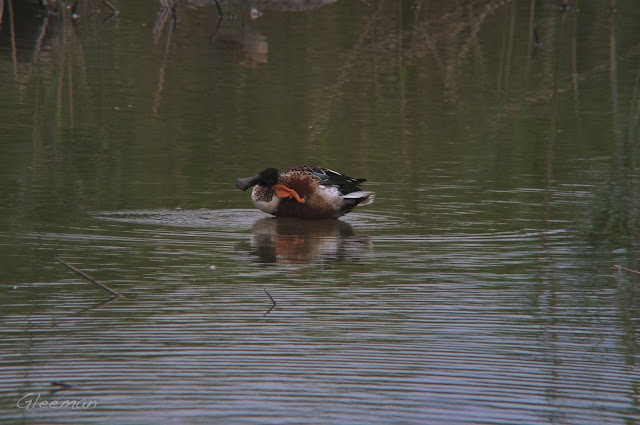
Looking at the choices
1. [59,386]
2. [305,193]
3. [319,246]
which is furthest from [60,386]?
[305,193]

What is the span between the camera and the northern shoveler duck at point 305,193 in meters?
8.79

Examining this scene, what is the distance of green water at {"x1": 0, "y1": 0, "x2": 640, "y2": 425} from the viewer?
4.59 m

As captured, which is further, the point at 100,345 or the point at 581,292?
the point at 581,292

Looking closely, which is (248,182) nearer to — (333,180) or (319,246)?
(333,180)

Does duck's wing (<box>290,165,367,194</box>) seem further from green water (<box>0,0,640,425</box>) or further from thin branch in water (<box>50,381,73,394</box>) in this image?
thin branch in water (<box>50,381,73,394</box>)

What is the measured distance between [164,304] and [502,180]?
5.30 m

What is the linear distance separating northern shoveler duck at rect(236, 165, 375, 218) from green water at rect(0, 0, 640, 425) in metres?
0.15

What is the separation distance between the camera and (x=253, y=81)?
16.9m

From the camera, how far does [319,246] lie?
7.89 metres

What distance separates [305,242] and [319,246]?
0.21 m

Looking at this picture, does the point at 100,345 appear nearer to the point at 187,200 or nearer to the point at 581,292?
the point at 581,292

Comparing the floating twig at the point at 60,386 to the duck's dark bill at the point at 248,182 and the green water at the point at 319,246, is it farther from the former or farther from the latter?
the duck's dark bill at the point at 248,182

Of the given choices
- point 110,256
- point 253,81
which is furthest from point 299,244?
point 253,81

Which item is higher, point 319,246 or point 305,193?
point 305,193
